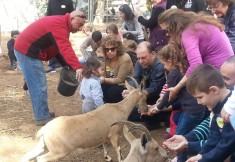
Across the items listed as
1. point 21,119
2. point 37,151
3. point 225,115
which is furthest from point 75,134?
point 21,119

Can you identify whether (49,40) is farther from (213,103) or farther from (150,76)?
(213,103)

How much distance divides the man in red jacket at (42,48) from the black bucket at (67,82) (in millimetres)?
221

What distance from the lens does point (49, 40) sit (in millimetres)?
5895

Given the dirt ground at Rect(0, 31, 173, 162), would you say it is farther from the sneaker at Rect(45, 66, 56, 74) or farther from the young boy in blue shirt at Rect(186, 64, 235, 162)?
the young boy in blue shirt at Rect(186, 64, 235, 162)

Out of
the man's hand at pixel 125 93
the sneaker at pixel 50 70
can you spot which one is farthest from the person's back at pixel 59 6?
the man's hand at pixel 125 93

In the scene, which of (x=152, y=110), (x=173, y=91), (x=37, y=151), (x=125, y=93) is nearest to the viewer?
(x=173, y=91)

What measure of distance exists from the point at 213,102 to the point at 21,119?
177 inches

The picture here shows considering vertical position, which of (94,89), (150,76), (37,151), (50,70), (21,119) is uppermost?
(150,76)

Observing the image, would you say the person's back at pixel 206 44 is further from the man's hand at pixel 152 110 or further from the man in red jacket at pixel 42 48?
the man in red jacket at pixel 42 48

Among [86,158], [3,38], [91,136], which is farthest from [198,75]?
[3,38]

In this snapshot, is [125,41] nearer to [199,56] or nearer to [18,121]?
[18,121]

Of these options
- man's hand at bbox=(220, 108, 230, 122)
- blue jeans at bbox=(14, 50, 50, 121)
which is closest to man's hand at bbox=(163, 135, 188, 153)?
man's hand at bbox=(220, 108, 230, 122)

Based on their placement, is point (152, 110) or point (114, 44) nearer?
point (152, 110)

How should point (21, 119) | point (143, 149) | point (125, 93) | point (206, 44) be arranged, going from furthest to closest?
point (21, 119), point (125, 93), point (206, 44), point (143, 149)
